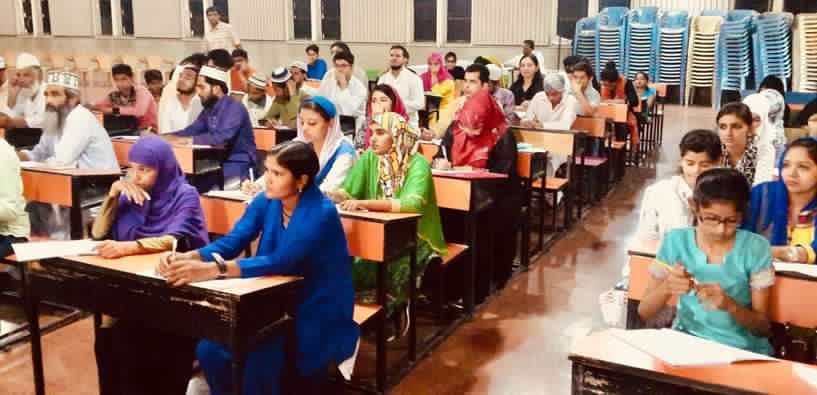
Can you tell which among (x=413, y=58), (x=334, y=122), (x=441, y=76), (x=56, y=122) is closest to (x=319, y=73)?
(x=441, y=76)

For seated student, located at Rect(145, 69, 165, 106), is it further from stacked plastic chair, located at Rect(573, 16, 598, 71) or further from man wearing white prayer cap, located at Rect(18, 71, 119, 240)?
stacked plastic chair, located at Rect(573, 16, 598, 71)

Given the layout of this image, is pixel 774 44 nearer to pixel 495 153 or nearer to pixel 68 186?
pixel 495 153

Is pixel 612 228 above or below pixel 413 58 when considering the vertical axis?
below

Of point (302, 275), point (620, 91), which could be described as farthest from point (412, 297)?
point (620, 91)

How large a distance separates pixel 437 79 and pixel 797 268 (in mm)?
6666

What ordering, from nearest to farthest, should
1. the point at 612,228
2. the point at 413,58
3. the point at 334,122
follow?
1. the point at 334,122
2. the point at 612,228
3. the point at 413,58

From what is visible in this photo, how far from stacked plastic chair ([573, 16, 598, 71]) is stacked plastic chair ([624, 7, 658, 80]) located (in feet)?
1.79

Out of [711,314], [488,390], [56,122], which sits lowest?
[488,390]

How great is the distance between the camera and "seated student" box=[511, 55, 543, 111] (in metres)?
6.91

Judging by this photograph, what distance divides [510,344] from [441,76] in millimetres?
5547

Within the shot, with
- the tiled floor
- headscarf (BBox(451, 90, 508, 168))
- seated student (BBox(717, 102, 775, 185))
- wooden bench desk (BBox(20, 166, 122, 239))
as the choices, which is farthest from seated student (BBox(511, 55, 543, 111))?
wooden bench desk (BBox(20, 166, 122, 239))

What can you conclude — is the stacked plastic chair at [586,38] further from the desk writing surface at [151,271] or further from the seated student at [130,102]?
the desk writing surface at [151,271]

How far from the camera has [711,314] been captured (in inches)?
85.1

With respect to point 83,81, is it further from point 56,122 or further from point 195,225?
point 195,225
